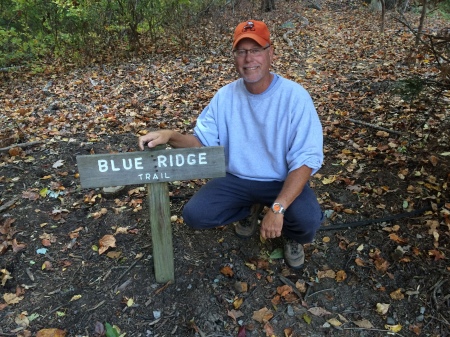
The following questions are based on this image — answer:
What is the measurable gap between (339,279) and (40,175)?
10.1ft

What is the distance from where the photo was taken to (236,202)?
2.77 metres

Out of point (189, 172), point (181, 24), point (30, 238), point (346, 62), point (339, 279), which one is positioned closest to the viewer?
point (189, 172)

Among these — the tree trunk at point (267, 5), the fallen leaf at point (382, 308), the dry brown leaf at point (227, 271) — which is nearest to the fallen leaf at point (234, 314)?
the dry brown leaf at point (227, 271)

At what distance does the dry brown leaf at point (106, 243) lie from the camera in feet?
9.62

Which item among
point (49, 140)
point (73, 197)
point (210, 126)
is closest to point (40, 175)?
point (73, 197)

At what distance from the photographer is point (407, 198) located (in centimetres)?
331

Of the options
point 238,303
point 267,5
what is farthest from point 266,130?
point 267,5

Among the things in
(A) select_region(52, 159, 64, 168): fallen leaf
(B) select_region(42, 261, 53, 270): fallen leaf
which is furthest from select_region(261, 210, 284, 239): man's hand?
(A) select_region(52, 159, 64, 168): fallen leaf

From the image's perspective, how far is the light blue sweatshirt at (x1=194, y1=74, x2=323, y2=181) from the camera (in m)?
2.43

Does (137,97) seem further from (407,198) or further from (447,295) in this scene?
(447,295)

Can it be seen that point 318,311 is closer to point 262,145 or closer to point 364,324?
point 364,324

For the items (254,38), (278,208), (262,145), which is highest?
(254,38)

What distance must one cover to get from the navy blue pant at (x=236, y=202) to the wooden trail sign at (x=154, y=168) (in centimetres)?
39

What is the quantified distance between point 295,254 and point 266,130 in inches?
38.9
